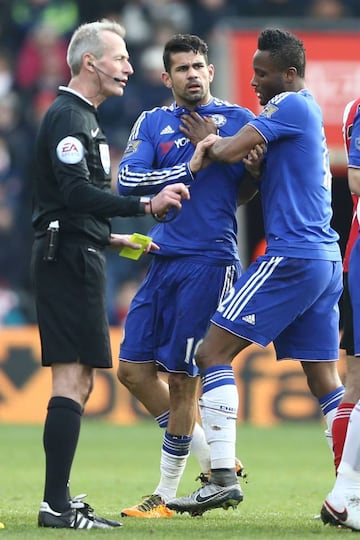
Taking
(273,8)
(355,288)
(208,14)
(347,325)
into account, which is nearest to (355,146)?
(355,288)

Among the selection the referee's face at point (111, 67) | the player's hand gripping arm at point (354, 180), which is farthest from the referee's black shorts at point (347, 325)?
the referee's face at point (111, 67)

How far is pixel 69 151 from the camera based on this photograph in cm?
638

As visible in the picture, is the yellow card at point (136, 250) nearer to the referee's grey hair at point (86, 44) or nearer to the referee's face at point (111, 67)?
the referee's face at point (111, 67)

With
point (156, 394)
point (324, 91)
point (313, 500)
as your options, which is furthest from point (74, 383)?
point (324, 91)

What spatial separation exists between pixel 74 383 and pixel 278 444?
630 centimetres

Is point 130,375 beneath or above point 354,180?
beneath

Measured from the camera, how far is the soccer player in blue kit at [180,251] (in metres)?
7.27

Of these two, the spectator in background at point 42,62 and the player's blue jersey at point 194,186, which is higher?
the spectator in background at point 42,62

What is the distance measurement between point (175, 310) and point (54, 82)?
Result: 9736 mm

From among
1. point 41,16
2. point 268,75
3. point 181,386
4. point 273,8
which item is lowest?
point 181,386

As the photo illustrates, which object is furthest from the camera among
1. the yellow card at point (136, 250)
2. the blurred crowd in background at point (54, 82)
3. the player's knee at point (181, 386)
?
the blurred crowd in background at point (54, 82)

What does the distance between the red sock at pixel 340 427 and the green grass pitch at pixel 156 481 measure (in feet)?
1.28

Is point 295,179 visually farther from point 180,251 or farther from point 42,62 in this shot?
point 42,62

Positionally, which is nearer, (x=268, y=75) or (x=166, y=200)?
(x=166, y=200)
